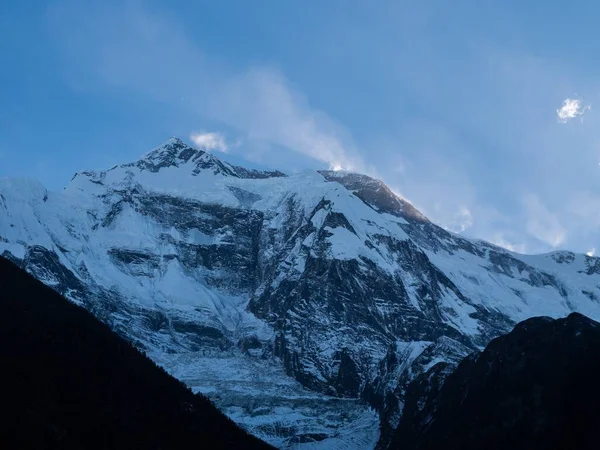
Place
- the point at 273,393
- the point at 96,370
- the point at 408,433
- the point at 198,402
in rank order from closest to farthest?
the point at 96,370 < the point at 198,402 < the point at 408,433 < the point at 273,393

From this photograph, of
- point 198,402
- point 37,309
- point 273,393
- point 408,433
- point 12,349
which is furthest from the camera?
point 273,393

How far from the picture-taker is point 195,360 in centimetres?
19350

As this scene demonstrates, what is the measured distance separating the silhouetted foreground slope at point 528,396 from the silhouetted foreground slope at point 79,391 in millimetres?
22443

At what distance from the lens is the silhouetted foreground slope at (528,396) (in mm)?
79750

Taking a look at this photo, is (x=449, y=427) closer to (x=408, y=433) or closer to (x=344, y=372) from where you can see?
(x=408, y=433)

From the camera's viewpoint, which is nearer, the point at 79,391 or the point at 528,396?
the point at 79,391

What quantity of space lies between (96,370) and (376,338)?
382 feet

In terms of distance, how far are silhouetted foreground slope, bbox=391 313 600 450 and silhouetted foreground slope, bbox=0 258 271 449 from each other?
22.4 meters

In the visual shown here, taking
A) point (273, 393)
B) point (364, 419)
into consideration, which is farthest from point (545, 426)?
point (273, 393)

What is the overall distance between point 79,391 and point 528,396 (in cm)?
4214

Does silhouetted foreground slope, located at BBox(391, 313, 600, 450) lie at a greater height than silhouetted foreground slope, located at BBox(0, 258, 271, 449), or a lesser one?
greater

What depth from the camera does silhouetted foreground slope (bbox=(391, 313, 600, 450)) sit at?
262 ft

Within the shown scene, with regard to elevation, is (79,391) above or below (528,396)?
below

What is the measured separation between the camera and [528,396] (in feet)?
283
